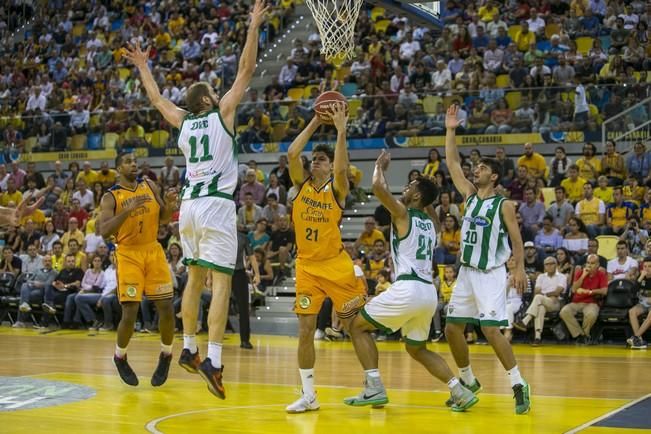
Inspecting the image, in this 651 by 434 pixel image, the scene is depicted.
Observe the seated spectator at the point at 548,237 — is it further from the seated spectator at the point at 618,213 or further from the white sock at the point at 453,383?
the white sock at the point at 453,383

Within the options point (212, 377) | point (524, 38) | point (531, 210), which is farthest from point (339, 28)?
point (524, 38)

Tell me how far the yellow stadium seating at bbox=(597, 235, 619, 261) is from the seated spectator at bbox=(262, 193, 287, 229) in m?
6.13

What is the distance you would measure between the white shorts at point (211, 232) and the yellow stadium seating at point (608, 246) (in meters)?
9.78

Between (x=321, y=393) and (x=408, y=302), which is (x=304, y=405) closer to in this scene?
(x=408, y=302)

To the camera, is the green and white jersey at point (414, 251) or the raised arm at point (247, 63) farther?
the green and white jersey at point (414, 251)

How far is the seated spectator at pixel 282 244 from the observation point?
18647 mm

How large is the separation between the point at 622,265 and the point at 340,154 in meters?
9.00

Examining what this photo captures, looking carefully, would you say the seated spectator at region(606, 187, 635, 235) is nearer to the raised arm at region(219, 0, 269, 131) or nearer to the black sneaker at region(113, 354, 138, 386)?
the black sneaker at region(113, 354, 138, 386)

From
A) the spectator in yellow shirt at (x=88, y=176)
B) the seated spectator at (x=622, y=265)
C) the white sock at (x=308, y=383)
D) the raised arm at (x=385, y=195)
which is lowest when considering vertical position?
the white sock at (x=308, y=383)

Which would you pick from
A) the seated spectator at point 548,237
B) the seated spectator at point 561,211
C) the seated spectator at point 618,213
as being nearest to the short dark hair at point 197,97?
the seated spectator at point 548,237

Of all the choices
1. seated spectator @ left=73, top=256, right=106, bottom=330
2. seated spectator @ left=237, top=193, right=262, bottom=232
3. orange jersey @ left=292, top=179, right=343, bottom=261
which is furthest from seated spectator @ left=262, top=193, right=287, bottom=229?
orange jersey @ left=292, top=179, right=343, bottom=261

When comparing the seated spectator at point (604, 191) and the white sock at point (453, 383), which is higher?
the seated spectator at point (604, 191)

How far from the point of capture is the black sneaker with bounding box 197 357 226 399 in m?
7.59

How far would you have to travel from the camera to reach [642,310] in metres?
14.9
